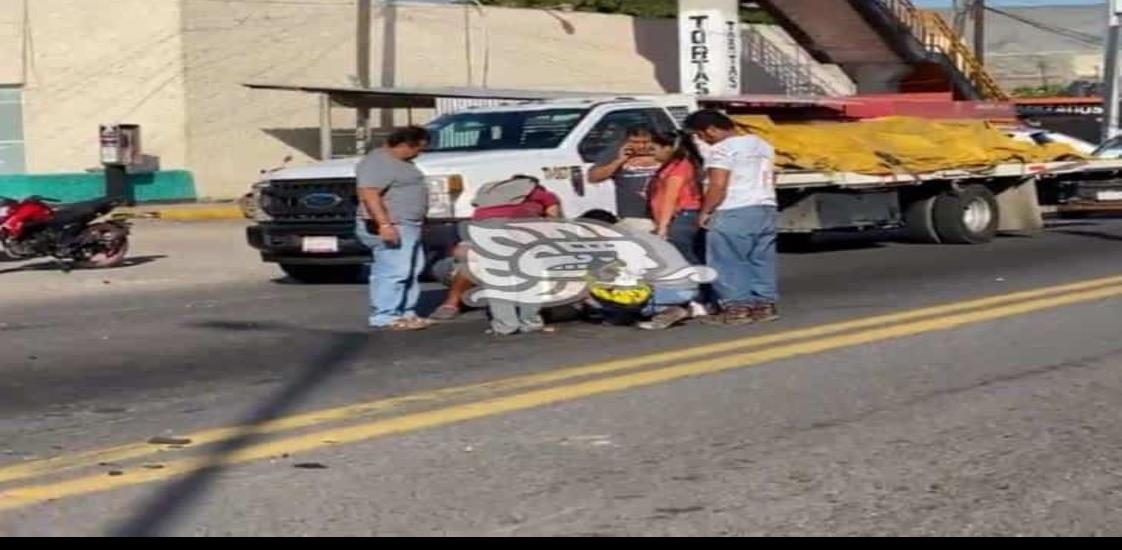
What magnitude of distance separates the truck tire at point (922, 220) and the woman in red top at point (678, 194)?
30.1 ft

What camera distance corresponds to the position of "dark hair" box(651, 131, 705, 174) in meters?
13.5

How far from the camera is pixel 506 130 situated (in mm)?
17688

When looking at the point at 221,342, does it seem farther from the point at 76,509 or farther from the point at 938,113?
the point at 938,113

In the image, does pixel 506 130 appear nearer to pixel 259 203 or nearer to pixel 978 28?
pixel 259 203

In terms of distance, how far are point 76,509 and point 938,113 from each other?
20.7m

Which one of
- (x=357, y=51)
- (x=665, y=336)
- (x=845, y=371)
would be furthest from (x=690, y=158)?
(x=357, y=51)

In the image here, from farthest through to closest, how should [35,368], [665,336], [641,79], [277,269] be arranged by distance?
[641,79], [277,269], [665,336], [35,368]

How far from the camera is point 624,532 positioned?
22.6 feet

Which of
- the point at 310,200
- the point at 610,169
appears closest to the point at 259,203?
the point at 310,200

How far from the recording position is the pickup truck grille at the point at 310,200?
17047 millimetres

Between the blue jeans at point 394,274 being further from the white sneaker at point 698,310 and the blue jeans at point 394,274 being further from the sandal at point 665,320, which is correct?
the white sneaker at point 698,310

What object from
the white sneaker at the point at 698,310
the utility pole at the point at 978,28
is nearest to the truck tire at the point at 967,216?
the white sneaker at the point at 698,310

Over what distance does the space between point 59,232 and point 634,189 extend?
342 inches

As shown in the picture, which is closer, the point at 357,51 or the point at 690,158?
the point at 690,158
